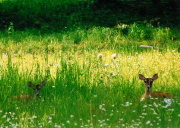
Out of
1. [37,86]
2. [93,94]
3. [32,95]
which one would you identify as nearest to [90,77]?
A: [93,94]

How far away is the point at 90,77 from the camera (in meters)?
8.62

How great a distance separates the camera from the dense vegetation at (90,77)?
21.6ft

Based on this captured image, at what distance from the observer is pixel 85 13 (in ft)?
61.8

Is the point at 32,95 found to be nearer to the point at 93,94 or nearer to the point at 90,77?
the point at 93,94

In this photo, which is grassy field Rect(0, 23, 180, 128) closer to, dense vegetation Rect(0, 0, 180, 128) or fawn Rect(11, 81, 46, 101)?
dense vegetation Rect(0, 0, 180, 128)

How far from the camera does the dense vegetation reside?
660 centimetres

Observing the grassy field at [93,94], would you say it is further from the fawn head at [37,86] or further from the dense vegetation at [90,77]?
the fawn head at [37,86]

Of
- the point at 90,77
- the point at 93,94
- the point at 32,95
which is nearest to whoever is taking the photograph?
the point at 32,95

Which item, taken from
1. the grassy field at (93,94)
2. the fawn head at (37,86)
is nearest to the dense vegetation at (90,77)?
the grassy field at (93,94)

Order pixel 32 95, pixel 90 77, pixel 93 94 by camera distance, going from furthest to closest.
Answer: pixel 90 77
pixel 93 94
pixel 32 95

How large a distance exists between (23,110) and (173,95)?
8.55 feet

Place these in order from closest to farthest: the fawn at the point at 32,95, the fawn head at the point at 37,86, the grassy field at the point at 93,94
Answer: the grassy field at the point at 93,94 → the fawn at the point at 32,95 → the fawn head at the point at 37,86

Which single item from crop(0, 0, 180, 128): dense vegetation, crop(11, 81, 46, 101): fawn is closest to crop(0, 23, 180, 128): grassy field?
crop(0, 0, 180, 128): dense vegetation

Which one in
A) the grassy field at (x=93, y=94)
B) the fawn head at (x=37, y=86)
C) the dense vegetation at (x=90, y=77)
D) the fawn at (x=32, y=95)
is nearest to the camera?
the grassy field at (x=93, y=94)
